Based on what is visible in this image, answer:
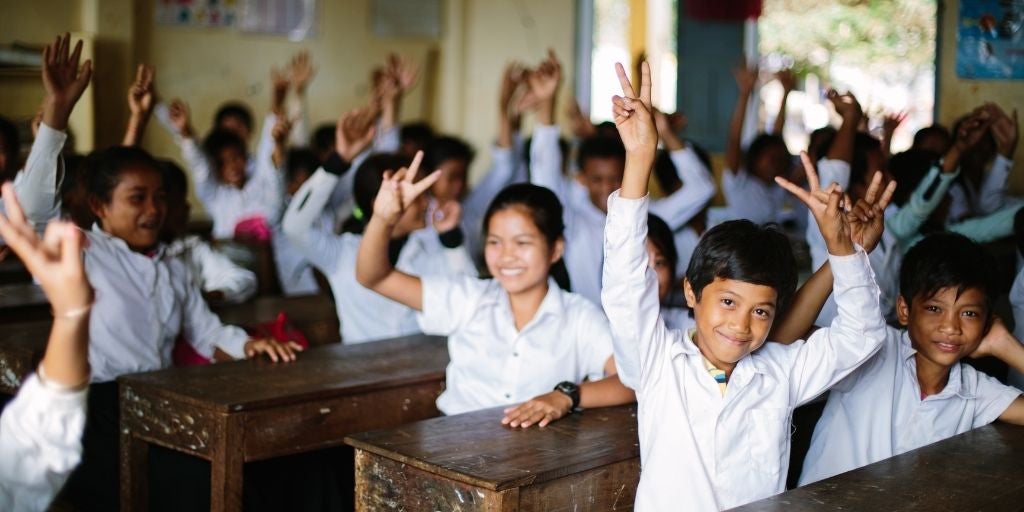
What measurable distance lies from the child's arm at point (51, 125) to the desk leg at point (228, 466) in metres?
0.97

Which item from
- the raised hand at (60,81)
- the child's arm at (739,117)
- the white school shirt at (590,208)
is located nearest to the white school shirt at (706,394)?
the raised hand at (60,81)

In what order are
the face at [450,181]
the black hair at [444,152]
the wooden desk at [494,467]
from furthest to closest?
the black hair at [444,152]
the face at [450,181]
the wooden desk at [494,467]

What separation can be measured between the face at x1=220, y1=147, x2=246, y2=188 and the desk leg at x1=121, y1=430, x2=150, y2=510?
10.7 ft

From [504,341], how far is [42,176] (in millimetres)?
1375

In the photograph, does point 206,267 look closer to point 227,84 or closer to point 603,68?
point 227,84

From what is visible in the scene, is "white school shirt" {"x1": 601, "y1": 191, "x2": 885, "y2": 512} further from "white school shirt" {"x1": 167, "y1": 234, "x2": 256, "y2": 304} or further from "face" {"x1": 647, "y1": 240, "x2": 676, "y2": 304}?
"white school shirt" {"x1": 167, "y1": 234, "x2": 256, "y2": 304}

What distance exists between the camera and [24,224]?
156 cm

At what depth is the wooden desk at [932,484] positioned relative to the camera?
2.00 metres

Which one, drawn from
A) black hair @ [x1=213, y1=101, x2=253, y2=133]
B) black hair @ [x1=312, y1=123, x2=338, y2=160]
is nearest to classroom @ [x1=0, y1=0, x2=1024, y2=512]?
black hair @ [x1=312, y1=123, x2=338, y2=160]

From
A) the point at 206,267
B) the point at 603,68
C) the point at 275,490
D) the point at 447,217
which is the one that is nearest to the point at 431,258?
the point at 447,217

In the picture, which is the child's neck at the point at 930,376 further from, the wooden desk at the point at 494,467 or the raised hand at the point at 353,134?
the raised hand at the point at 353,134

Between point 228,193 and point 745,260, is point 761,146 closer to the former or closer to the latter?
point 228,193

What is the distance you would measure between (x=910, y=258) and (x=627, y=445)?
2.78 feet

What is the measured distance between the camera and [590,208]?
4719 millimetres
